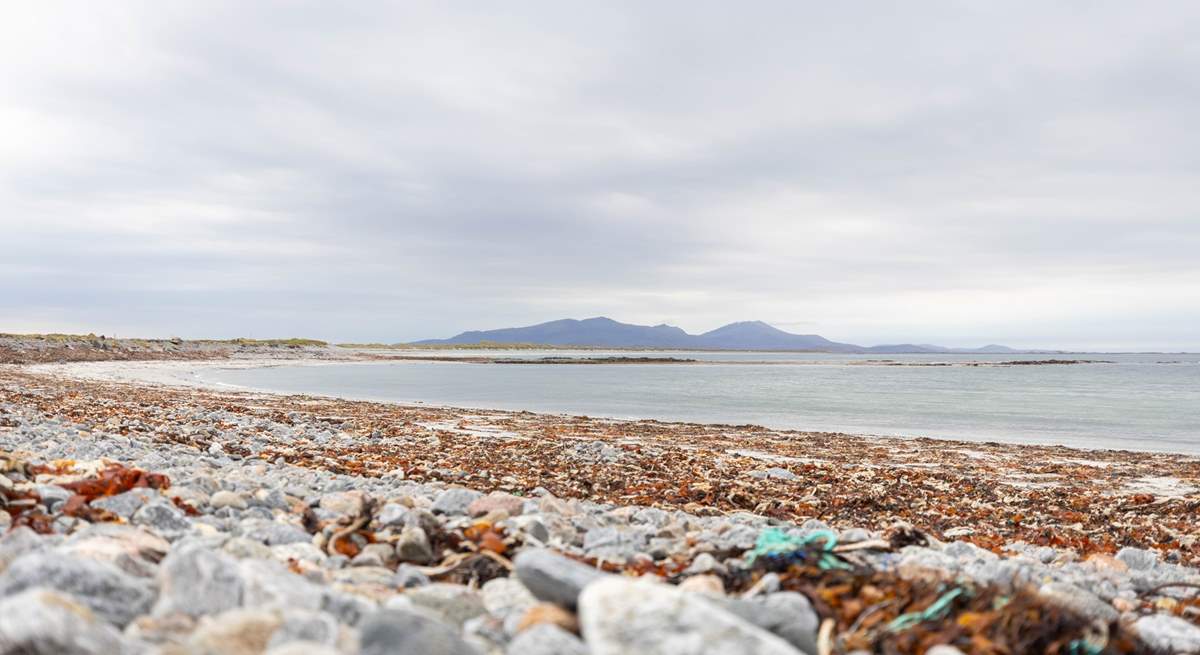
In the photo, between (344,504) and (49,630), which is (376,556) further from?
(49,630)

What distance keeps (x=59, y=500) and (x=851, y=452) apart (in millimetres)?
15637

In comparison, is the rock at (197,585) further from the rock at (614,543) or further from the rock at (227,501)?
the rock at (227,501)

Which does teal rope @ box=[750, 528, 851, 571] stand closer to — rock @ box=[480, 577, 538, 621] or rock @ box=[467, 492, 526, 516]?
rock @ box=[480, 577, 538, 621]

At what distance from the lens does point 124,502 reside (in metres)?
4.72

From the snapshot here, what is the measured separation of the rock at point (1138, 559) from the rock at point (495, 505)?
512 centimetres

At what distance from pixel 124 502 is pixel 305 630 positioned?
3.15m

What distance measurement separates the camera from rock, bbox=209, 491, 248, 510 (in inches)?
209

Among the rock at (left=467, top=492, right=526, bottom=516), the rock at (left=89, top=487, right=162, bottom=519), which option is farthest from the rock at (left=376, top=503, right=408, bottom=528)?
the rock at (left=89, top=487, right=162, bottom=519)

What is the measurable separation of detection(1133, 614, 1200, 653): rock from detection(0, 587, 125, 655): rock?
4054 millimetres

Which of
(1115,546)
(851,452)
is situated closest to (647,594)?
(1115,546)

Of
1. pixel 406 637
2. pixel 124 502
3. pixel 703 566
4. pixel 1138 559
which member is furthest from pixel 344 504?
pixel 1138 559

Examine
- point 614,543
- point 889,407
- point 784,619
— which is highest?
point 784,619

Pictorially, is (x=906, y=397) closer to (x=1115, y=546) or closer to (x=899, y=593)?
(x=1115, y=546)

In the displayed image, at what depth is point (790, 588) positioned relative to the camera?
3475 mm
